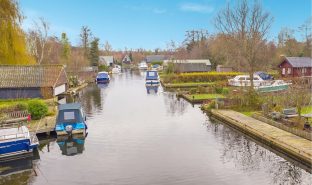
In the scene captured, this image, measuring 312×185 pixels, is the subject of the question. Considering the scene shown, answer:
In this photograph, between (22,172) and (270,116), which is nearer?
(22,172)

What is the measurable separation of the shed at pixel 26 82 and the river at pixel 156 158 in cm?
1198

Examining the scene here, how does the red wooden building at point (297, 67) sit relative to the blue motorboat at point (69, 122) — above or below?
above

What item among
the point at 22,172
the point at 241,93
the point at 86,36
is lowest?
the point at 22,172

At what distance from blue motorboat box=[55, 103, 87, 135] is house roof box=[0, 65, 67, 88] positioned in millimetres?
14871

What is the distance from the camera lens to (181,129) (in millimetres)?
28031

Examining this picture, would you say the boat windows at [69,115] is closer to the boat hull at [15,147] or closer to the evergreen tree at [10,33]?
the boat hull at [15,147]

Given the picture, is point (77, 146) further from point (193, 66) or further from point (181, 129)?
point (193, 66)

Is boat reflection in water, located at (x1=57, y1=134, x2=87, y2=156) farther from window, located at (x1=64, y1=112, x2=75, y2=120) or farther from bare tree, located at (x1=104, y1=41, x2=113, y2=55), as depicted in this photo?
bare tree, located at (x1=104, y1=41, x2=113, y2=55)

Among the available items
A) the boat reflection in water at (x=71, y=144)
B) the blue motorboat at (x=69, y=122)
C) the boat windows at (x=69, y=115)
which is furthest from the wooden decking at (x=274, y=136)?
the boat windows at (x=69, y=115)

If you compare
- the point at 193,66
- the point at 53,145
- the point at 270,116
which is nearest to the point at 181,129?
the point at 270,116

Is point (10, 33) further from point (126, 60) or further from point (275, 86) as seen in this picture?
point (126, 60)

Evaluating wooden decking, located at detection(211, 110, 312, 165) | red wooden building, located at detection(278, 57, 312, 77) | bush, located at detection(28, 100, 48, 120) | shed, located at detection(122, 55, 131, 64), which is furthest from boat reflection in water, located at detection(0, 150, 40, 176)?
shed, located at detection(122, 55, 131, 64)

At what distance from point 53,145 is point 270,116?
17.4 m

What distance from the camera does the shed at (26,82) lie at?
3903 cm
